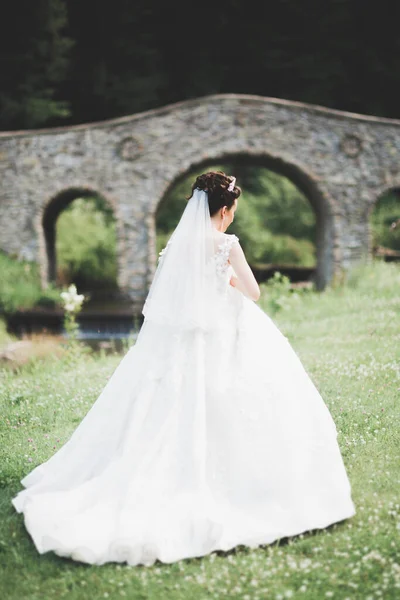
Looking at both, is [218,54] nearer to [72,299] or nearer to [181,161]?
[181,161]

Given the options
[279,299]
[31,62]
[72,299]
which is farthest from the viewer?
[31,62]

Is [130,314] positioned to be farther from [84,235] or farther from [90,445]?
[90,445]

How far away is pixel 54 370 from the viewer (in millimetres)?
7375

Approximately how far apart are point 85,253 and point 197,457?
18.4 m

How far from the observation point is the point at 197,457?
11.2 feet

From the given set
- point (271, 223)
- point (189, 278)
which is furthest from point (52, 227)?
point (189, 278)

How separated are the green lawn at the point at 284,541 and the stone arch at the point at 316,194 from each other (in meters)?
7.36

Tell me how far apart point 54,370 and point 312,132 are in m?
9.86

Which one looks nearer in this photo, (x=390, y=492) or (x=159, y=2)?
(x=390, y=492)

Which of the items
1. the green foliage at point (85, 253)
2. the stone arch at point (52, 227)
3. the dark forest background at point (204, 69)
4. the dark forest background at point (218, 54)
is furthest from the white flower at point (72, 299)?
the dark forest background at point (218, 54)

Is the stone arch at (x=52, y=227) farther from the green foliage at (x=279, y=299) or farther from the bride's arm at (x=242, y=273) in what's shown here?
the bride's arm at (x=242, y=273)

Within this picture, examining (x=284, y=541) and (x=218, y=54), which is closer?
(x=284, y=541)

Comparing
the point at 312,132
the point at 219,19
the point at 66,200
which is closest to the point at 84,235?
the point at 66,200

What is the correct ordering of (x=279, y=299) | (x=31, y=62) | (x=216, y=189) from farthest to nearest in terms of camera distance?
(x=31, y=62) < (x=279, y=299) < (x=216, y=189)
